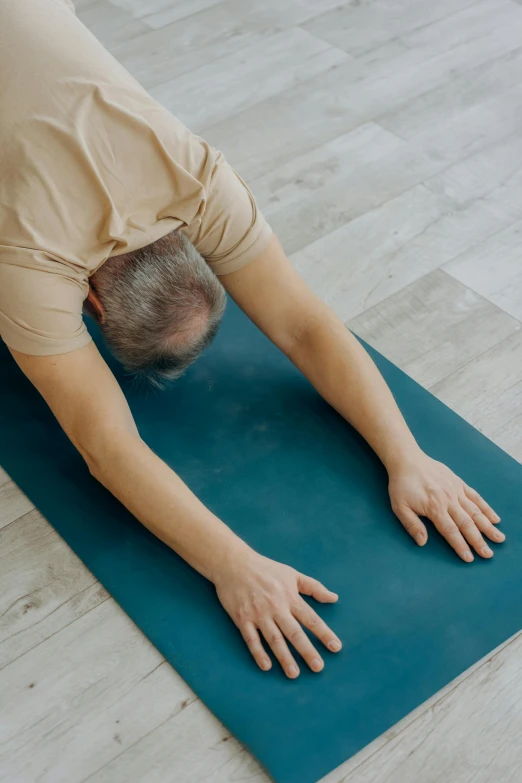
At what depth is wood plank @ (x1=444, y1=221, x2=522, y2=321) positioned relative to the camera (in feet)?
7.23

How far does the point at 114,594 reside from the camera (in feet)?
5.34

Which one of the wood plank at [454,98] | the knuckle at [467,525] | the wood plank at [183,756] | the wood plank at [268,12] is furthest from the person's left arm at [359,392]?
the wood plank at [268,12]

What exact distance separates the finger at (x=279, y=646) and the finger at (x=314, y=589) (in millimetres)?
94

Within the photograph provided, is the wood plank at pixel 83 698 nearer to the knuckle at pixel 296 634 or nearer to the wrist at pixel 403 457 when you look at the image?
the knuckle at pixel 296 634

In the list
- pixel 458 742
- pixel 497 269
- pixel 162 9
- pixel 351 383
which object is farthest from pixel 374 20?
pixel 458 742

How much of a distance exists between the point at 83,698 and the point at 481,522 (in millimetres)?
799

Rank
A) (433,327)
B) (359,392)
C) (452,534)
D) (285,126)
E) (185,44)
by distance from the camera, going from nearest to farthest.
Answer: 1. (452,534)
2. (359,392)
3. (433,327)
4. (285,126)
5. (185,44)

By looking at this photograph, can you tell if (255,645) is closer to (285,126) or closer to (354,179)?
(354,179)

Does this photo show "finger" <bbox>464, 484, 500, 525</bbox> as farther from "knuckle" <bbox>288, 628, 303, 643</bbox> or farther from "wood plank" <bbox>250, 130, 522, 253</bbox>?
"wood plank" <bbox>250, 130, 522, 253</bbox>

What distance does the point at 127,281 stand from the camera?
1612mm

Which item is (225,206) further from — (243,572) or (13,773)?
(13,773)

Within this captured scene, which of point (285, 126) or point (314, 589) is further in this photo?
point (285, 126)

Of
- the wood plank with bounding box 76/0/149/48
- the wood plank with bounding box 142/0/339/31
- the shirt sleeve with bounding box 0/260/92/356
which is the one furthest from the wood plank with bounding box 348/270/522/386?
the wood plank with bounding box 76/0/149/48

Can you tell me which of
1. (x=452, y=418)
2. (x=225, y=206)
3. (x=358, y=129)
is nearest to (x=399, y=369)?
(x=452, y=418)
